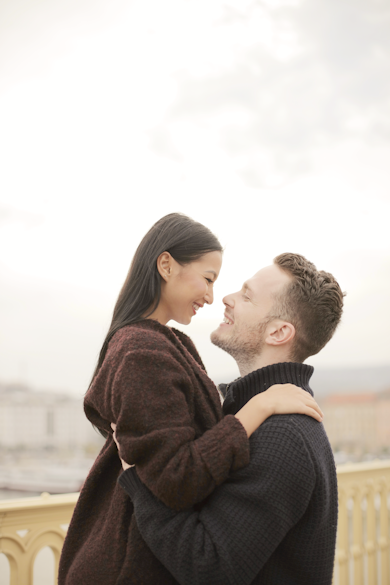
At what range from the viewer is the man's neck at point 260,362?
1312 millimetres

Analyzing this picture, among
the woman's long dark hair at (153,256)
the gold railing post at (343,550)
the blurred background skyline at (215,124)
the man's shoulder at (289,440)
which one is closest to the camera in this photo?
the man's shoulder at (289,440)

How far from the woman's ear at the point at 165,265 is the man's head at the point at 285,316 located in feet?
0.80

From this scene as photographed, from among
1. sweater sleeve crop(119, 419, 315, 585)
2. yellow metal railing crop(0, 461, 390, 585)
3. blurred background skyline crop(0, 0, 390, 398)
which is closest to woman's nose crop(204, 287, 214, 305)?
sweater sleeve crop(119, 419, 315, 585)

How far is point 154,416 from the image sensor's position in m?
0.89

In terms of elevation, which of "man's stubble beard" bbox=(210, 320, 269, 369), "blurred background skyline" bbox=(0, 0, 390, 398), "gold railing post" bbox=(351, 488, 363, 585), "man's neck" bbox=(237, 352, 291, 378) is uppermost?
"blurred background skyline" bbox=(0, 0, 390, 398)

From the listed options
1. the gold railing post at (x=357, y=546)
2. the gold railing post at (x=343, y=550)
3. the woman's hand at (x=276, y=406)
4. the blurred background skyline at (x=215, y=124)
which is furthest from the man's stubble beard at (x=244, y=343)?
the gold railing post at (x=357, y=546)

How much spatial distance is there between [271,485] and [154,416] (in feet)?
0.91

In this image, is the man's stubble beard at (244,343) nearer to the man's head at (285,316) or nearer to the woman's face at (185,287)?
the man's head at (285,316)

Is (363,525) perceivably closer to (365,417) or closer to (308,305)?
(308,305)

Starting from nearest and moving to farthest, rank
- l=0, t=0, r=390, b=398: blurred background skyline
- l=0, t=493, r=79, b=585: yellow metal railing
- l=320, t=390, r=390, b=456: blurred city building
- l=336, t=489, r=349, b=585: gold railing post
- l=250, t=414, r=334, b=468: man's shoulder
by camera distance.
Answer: l=250, t=414, r=334, b=468: man's shoulder
l=0, t=493, r=79, b=585: yellow metal railing
l=336, t=489, r=349, b=585: gold railing post
l=0, t=0, r=390, b=398: blurred background skyline
l=320, t=390, r=390, b=456: blurred city building

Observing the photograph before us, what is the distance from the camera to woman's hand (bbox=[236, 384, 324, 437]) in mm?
1019

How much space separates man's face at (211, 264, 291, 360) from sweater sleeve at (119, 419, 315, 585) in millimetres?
373

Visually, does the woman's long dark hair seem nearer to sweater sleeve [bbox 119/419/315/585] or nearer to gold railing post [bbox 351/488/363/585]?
sweater sleeve [bbox 119/419/315/585]

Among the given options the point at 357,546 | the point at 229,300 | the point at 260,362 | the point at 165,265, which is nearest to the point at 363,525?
the point at 357,546
